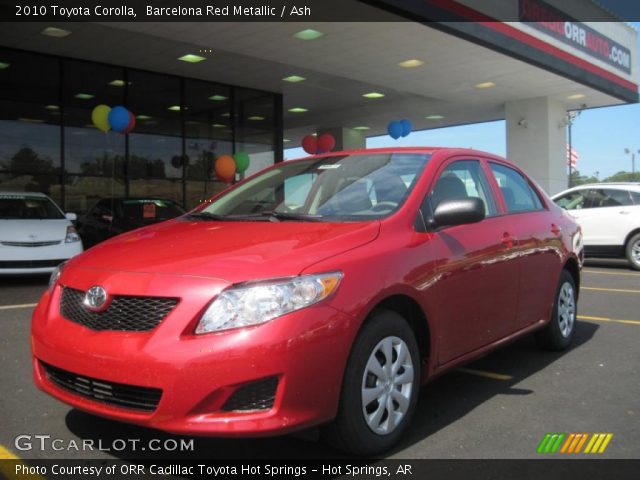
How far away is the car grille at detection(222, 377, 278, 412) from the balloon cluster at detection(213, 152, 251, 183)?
14375 millimetres

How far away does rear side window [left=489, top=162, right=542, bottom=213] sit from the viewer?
4492 mm

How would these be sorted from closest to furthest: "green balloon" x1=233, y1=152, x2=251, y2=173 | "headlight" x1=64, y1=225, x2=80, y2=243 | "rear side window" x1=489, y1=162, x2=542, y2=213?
"rear side window" x1=489, y1=162, x2=542, y2=213
"headlight" x1=64, y1=225, x2=80, y2=243
"green balloon" x1=233, y1=152, x2=251, y2=173

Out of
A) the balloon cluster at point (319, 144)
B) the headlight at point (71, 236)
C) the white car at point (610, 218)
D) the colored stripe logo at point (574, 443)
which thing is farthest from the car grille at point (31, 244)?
the balloon cluster at point (319, 144)

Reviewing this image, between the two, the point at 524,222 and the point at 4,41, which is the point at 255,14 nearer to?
the point at 4,41

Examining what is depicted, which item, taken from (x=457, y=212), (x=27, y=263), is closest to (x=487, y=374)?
(x=457, y=212)

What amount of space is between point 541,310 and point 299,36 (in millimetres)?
8817

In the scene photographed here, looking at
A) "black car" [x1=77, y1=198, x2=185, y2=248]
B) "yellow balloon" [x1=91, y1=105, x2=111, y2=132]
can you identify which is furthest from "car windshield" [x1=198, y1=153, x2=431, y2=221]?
"yellow balloon" [x1=91, y1=105, x2=111, y2=132]

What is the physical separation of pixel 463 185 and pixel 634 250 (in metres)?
8.97

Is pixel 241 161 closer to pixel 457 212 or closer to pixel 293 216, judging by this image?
Answer: pixel 293 216

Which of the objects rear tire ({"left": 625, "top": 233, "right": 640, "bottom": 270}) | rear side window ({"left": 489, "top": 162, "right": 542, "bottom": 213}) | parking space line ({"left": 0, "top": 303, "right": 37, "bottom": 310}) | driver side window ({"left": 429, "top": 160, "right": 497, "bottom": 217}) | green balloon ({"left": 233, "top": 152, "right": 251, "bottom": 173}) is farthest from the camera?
green balloon ({"left": 233, "top": 152, "right": 251, "bottom": 173})

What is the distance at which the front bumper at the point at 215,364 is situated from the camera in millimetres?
2475

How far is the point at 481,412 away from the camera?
11.7 ft

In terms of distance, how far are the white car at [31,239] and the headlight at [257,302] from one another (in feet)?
23.0

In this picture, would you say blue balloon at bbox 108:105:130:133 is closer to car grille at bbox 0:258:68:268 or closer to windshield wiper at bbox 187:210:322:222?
car grille at bbox 0:258:68:268
